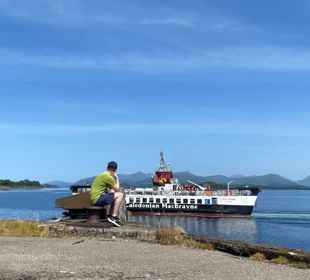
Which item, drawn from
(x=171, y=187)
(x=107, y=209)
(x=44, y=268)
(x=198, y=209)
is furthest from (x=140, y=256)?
(x=171, y=187)

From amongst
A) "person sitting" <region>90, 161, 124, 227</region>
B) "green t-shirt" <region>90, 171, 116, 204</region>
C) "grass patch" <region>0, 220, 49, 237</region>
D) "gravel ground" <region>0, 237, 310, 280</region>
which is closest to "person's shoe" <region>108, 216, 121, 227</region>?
"person sitting" <region>90, 161, 124, 227</region>

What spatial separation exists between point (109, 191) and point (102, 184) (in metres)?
0.35

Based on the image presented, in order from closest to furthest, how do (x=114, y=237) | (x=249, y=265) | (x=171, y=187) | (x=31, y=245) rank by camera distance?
(x=249, y=265)
(x=31, y=245)
(x=114, y=237)
(x=171, y=187)

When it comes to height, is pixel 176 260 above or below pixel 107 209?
below

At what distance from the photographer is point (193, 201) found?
251ft

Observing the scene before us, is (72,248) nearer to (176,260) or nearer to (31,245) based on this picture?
(31,245)

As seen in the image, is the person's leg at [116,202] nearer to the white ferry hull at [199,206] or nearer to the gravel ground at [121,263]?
the gravel ground at [121,263]

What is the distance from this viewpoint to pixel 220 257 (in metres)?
10.6

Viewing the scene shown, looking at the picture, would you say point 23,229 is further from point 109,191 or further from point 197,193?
point 197,193

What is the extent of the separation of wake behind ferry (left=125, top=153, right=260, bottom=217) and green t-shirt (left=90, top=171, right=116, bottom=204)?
62.1 m

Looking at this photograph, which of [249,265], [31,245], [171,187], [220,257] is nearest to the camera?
[249,265]

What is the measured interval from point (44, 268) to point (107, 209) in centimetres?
540

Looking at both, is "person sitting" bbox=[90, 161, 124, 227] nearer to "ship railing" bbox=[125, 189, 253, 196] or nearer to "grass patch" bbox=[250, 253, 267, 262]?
"grass patch" bbox=[250, 253, 267, 262]

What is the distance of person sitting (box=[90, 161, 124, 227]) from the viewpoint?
13.7m
